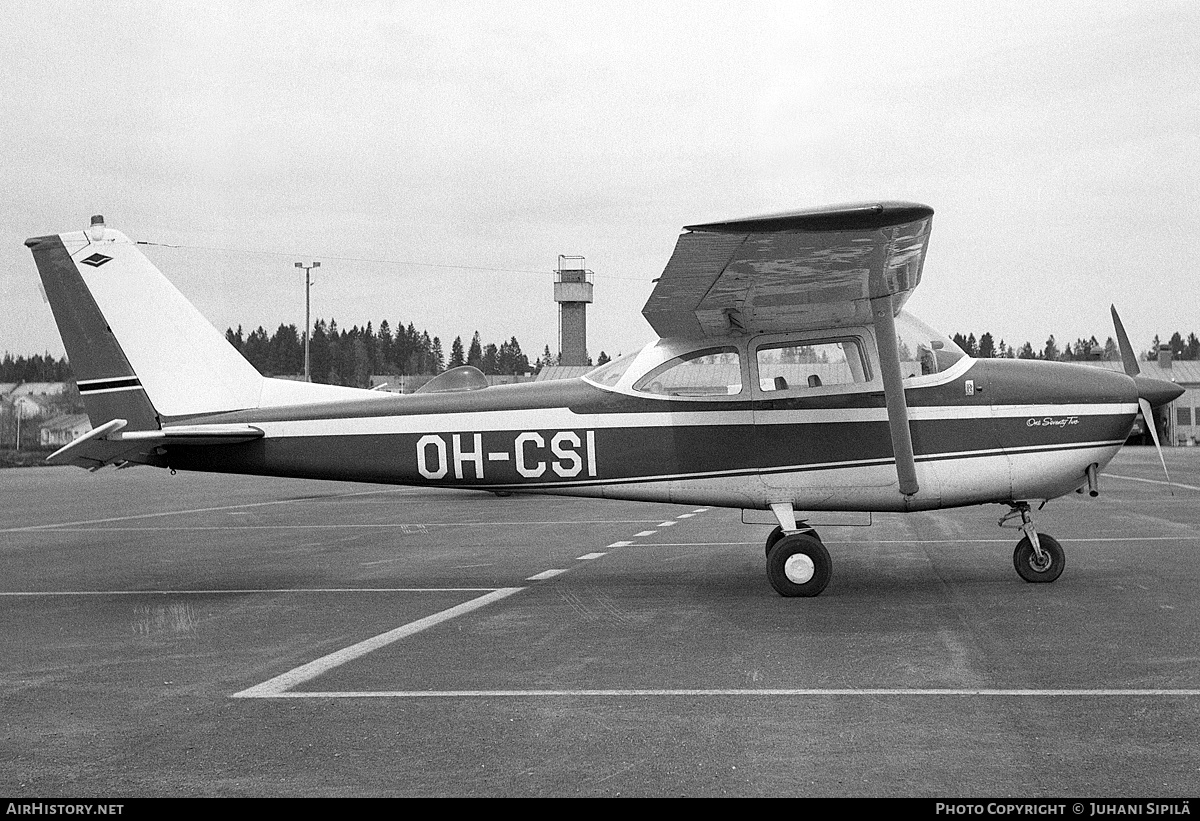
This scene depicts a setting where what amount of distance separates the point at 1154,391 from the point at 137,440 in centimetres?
848

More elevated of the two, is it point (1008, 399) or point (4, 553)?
point (1008, 399)

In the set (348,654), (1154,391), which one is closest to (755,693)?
(348,654)

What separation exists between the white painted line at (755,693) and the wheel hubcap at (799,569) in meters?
3.04

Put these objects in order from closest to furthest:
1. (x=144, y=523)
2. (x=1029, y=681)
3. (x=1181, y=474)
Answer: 1. (x=1029, y=681)
2. (x=144, y=523)
3. (x=1181, y=474)

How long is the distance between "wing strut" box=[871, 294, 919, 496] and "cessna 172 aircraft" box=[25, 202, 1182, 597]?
0.02 meters

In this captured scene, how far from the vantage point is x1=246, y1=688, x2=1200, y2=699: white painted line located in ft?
17.0

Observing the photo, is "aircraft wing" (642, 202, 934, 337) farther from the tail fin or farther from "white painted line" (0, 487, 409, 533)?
"white painted line" (0, 487, 409, 533)

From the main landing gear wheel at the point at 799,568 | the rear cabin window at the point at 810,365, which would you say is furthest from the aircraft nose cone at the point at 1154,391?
the main landing gear wheel at the point at 799,568

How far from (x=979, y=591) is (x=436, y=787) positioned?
5.90 meters

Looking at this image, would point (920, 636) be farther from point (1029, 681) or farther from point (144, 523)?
point (144, 523)

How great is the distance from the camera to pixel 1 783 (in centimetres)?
401

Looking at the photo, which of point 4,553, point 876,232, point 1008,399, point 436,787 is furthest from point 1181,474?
point 436,787

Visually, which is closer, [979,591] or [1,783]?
[1,783]

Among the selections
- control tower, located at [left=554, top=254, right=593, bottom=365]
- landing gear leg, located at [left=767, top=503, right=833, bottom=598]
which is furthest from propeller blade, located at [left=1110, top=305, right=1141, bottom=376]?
control tower, located at [left=554, top=254, right=593, bottom=365]
